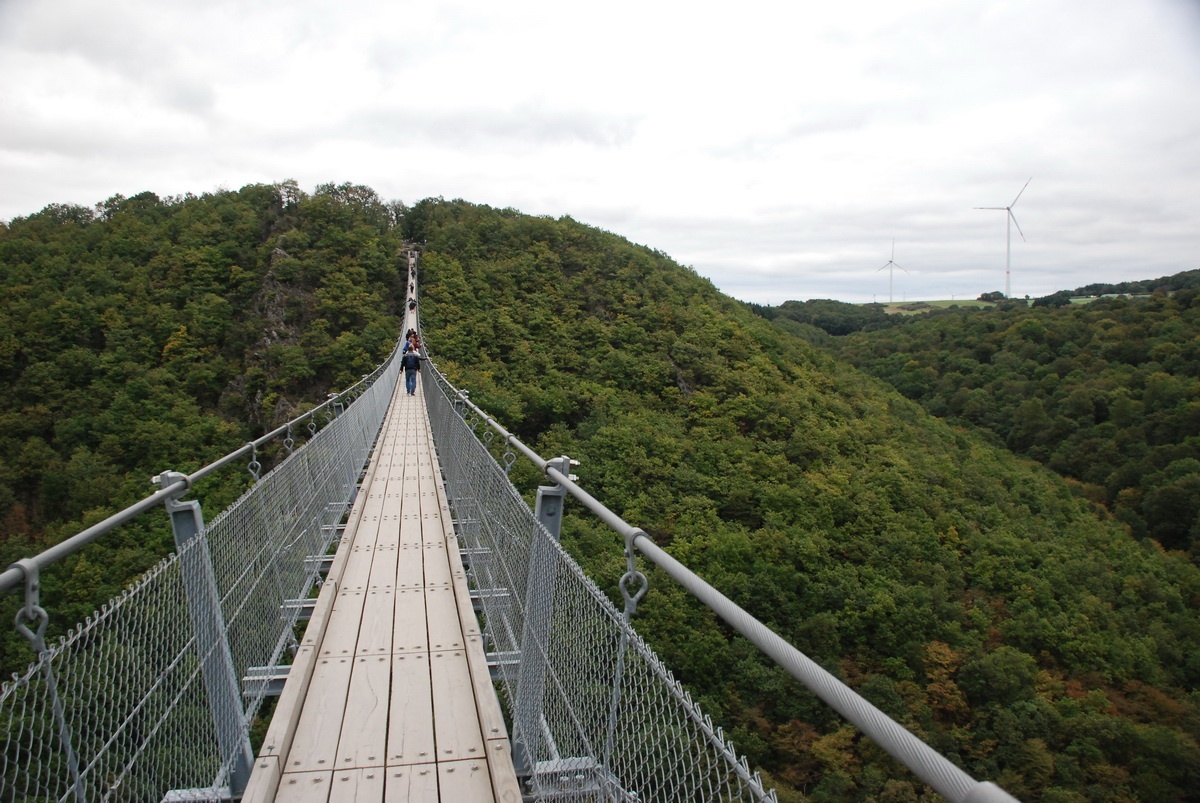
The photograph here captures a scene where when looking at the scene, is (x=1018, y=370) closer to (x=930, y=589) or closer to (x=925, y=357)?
(x=925, y=357)

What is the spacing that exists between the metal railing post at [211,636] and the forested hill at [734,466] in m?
13.3

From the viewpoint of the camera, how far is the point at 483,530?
5090mm

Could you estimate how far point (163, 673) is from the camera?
233 cm

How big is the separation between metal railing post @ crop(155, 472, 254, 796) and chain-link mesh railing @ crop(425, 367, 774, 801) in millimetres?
1202

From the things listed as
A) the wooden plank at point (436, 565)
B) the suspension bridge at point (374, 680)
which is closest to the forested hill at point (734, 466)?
the wooden plank at point (436, 565)

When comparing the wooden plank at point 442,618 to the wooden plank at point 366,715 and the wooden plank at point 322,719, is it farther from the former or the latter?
the wooden plank at point 322,719

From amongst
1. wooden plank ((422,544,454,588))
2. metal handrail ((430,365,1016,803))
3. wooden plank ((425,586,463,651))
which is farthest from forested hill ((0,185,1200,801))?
metal handrail ((430,365,1016,803))

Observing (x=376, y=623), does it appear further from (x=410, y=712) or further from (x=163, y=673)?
(x=163, y=673)

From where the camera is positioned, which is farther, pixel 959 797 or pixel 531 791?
pixel 531 791

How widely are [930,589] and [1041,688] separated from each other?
4.21m

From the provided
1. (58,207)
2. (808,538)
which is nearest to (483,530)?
(808,538)

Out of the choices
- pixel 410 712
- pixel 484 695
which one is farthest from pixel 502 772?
pixel 410 712

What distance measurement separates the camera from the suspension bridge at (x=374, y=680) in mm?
1609

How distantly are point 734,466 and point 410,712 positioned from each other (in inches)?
929
